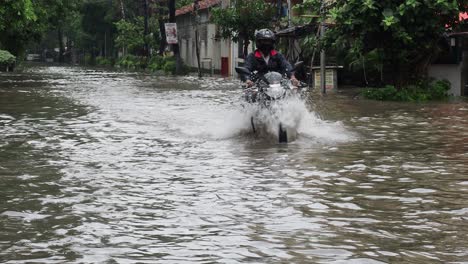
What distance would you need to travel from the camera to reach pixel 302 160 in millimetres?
10945

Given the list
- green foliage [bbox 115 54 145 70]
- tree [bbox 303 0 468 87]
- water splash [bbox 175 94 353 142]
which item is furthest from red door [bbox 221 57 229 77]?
water splash [bbox 175 94 353 142]

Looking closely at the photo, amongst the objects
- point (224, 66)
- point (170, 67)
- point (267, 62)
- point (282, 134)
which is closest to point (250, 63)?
point (267, 62)

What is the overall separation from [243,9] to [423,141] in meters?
32.1

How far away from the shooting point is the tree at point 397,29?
23.3 m

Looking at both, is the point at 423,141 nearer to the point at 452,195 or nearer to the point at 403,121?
the point at 403,121

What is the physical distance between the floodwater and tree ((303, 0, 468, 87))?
7.29m

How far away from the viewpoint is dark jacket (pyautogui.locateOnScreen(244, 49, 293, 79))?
1411 centimetres

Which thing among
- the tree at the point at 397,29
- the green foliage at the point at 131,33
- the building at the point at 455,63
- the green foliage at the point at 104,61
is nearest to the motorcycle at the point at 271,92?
the tree at the point at 397,29

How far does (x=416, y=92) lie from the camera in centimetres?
2514

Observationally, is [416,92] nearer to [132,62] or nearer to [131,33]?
[131,33]

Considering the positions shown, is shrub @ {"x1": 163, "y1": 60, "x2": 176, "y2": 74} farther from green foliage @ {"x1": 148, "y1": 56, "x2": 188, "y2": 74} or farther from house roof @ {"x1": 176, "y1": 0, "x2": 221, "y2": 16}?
house roof @ {"x1": 176, "y1": 0, "x2": 221, "y2": 16}

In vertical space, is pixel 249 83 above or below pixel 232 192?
above

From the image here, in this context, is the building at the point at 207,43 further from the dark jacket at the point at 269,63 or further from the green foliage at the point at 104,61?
the dark jacket at the point at 269,63

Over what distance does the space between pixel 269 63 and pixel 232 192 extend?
5.99 metres
